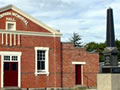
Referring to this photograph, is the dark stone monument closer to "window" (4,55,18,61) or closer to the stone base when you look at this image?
the stone base

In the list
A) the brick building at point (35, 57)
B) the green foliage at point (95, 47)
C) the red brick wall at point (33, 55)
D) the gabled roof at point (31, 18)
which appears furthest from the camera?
the green foliage at point (95, 47)

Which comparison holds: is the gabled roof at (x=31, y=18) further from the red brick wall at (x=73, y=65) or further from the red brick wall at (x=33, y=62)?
the red brick wall at (x=73, y=65)

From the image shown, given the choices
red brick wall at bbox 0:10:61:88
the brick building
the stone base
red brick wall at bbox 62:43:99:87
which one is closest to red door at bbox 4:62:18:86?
the brick building

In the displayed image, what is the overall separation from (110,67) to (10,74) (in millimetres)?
12592

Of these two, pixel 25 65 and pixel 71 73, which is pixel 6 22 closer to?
pixel 25 65

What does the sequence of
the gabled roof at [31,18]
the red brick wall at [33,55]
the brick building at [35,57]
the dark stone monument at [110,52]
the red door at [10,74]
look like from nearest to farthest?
1. the dark stone monument at [110,52]
2. the red door at [10,74]
3. the brick building at [35,57]
4. the gabled roof at [31,18]
5. the red brick wall at [33,55]

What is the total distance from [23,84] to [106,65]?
12.1 metres

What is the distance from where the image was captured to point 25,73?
93.9 ft

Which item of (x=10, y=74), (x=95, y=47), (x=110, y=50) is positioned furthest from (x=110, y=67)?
(x=95, y=47)

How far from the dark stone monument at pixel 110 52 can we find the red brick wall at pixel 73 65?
12.5 m

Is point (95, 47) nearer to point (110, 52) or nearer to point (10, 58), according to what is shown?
point (10, 58)

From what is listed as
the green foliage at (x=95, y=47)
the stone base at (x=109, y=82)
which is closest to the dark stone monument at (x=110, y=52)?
the stone base at (x=109, y=82)

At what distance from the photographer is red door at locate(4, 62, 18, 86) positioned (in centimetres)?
2775

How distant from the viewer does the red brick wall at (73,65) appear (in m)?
31.0
